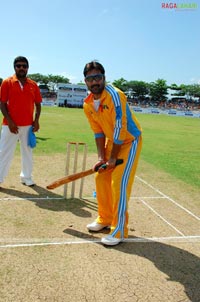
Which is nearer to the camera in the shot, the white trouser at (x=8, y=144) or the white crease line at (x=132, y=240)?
the white crease line at (x=132, y=240)

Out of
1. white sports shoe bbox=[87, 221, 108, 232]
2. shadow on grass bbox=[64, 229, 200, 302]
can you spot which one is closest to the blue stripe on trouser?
shadow on grass bbox=[64, 229, 200, 302]

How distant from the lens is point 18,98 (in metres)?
4.99

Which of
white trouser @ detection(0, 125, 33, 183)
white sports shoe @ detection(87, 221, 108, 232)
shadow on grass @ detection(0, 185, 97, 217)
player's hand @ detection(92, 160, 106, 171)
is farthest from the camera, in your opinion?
white trouser @ detection(0, 125, 33, 183)

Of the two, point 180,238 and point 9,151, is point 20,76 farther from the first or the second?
point 180,238

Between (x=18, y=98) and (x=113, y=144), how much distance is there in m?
2.23

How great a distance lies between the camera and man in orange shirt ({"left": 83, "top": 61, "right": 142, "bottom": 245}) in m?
3.32

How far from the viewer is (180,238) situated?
382 cm

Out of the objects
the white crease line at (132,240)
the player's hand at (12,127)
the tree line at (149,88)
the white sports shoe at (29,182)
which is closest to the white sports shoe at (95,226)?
the white crease line at (132,240)

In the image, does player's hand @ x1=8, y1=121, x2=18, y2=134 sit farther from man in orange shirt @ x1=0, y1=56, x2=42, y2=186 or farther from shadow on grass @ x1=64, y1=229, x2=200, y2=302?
shadow on grass @ x1=64, y1=229, x2=200, y2=302

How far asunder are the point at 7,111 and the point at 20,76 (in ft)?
1.93

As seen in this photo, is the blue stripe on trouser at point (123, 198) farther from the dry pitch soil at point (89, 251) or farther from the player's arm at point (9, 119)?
the player's arm at point (9, 119)

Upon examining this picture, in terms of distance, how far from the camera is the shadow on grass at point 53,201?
4.48 m

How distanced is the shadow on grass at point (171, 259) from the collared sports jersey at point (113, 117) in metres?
1.16

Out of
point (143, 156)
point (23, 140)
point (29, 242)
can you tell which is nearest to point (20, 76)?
point (23, 140)
